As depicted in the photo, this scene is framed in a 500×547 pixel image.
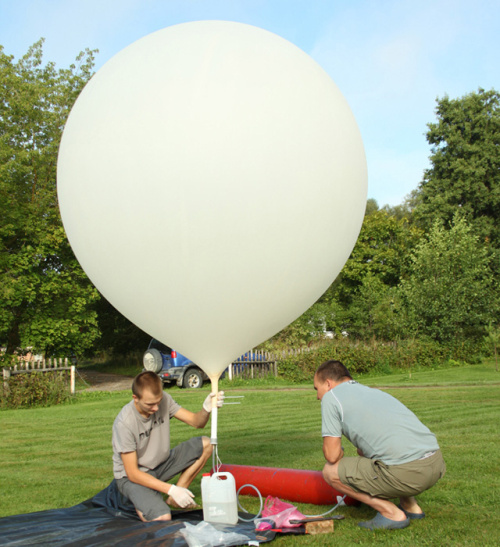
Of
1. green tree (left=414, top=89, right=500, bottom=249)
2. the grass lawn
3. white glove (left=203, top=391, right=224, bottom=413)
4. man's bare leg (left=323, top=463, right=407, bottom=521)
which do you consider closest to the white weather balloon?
white glove (left=203, top=391, right=224, bottom=413)

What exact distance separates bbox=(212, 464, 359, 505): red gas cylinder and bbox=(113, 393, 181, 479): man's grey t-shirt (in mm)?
516

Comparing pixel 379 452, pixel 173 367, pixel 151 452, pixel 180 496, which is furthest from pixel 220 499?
pixel 173 367

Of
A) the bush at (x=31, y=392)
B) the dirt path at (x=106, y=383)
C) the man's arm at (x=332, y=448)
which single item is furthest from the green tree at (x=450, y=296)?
the man's arm at (x=332, y=448)

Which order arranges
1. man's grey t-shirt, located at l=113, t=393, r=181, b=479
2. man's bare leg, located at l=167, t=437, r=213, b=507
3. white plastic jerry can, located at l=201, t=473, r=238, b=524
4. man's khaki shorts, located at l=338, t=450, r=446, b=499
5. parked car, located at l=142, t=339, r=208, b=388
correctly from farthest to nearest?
parked car, located at l=142, t=339, r=208, b=388 < man's bare leg, located at l=167, t=437, r=213, b=507 < man's grey t-shirt, located at l=113, t=393, r=181, b=479 < white plastic jerry can, located at l=201, t=473, r=238, b=524 < man's khaki shorts, located at l=338, t=450, r=446, b=499

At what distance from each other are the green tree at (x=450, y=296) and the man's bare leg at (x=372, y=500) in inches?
760

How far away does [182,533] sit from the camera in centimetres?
372

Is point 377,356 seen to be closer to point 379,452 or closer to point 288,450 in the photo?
point 288,450

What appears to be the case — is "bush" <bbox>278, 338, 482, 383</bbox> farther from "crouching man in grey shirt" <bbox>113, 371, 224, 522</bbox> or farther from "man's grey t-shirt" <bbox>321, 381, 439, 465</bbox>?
"man's grey t-shirt" <bbox>321, 381, 439, 465</bbox>

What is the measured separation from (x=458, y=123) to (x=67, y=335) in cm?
2351

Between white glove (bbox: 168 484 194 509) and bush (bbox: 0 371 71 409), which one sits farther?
bush (bbox: 0 371 71 409)

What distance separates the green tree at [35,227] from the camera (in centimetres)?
1978

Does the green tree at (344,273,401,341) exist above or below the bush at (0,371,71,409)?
above

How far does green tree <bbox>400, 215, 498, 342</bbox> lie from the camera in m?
22.3

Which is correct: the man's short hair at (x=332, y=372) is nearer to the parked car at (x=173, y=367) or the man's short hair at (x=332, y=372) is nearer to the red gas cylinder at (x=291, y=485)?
the red gas cylinder at (x=291, y=485)
